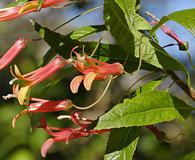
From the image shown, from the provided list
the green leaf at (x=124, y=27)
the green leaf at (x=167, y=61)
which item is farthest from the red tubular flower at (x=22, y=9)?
the green leaf at (x=167, y=61)

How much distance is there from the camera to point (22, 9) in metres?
1.12

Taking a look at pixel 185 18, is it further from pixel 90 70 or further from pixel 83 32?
pixel 83 32

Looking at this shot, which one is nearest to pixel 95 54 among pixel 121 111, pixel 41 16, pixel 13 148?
pixel 121 111

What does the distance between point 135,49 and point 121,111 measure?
0.13 meters

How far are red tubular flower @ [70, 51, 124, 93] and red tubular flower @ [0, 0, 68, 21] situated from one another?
0.42 feet

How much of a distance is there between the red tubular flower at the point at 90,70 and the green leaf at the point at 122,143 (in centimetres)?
13

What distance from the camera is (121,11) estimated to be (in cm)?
111

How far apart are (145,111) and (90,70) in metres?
0.13

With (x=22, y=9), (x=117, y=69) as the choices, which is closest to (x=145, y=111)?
(x=117, y=69)

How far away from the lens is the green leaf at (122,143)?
1164mm

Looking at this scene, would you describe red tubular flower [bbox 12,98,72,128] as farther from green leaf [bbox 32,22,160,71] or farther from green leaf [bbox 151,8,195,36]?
green leaf [bbox 151,8,195,36]

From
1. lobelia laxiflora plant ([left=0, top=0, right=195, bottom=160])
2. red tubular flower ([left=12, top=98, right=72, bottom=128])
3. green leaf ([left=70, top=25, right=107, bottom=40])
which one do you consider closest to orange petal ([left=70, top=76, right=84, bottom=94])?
lobelia laxiflora plant ([left=0, top=0, right=195, bottom=160])

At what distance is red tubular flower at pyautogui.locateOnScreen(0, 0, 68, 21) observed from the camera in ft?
3.65

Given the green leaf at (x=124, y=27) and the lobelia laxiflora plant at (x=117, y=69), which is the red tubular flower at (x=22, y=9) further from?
the green leaf at (x=124, y=27)
